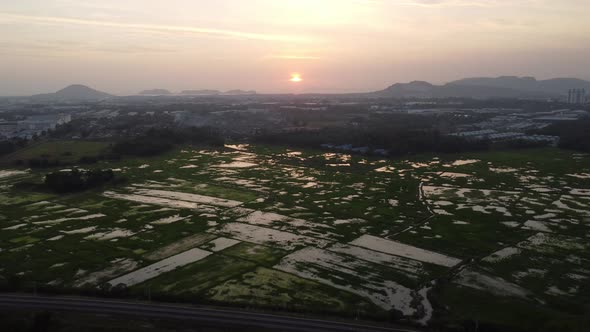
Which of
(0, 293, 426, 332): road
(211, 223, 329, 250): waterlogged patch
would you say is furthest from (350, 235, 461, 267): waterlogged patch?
(0, 293, 426, 332): road

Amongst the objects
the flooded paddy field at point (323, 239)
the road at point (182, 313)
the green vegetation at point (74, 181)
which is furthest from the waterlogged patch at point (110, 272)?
the green vegetation at point (74, 181)

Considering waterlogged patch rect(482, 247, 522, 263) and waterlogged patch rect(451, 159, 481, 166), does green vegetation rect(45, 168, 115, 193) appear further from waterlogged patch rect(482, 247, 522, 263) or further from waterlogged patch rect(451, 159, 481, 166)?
waterlogged patch rect(451, 159, 481, 166)

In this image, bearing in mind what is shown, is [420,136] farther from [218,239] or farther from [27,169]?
[27,169]

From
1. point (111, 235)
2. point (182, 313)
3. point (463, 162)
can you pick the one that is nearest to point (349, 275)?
point (182, 313)

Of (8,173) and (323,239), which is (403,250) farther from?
(8,173)

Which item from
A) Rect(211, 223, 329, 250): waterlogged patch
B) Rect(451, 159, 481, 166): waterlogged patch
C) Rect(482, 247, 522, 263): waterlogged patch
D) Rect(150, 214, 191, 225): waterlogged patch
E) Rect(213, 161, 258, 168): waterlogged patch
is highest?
Rect(213, 161, 258, 168): waterlogged patch

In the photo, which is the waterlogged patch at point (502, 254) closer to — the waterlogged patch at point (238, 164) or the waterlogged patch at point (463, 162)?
the waterlogged patch at point (463, 162)
